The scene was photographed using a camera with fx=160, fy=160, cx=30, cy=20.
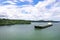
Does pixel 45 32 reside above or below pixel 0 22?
below

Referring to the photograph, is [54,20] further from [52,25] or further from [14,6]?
[14,6]

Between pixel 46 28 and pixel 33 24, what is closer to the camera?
pixel 33 24

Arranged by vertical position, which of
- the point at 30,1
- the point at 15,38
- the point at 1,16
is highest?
the point at 30,1

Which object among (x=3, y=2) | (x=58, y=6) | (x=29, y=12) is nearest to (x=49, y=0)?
(x=58, y=6)

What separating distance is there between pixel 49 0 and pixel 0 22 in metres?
1.04

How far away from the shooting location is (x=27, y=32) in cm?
335

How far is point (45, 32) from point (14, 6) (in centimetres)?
87

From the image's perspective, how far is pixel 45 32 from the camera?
11.0ft

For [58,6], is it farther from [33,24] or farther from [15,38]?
[15,38]

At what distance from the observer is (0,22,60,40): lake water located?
10.4ft

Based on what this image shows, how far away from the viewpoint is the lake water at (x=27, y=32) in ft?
10.4

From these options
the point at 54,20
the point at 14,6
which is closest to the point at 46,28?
the point at 54,20

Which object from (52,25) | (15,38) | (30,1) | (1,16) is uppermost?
(30,1)

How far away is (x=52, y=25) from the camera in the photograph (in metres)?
3.13
